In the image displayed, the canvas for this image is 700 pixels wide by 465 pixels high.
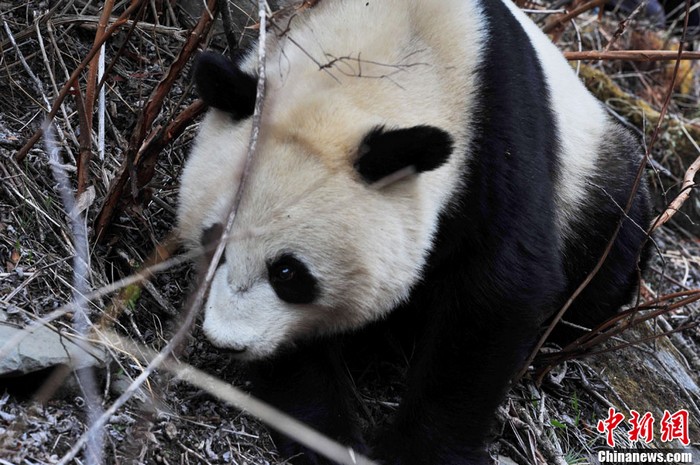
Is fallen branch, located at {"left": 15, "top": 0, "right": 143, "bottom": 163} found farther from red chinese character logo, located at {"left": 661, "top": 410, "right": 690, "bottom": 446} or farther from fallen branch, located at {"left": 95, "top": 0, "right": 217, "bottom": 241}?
red chinese character logo, located at {"left": 661, "top": 410, "right": 690, "bottom": 446}

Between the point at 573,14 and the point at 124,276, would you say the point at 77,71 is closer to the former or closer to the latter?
the point at 124,276

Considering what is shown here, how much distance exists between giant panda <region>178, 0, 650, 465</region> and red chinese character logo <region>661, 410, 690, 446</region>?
1286 mm

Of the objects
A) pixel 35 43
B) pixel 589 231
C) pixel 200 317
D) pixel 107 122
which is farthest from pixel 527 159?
pixel 35 43

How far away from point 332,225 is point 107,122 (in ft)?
6.16

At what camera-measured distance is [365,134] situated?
311cm

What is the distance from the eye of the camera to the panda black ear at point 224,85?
3105mm

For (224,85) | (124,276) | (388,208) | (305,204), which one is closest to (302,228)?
(305,204)

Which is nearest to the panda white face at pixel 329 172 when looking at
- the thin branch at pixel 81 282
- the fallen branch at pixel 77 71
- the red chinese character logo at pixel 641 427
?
the thin branch at pixel 81 282

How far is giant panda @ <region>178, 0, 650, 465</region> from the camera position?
10.2 feet

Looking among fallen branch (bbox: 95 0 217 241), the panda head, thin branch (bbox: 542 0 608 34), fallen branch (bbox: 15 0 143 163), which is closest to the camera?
the panda head

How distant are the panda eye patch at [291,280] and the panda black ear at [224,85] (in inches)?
24.9

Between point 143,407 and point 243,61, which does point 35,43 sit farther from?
point 143,407

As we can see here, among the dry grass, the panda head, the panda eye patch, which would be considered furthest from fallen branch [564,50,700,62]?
the panda eye patch

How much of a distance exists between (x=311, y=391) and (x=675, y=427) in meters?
2.15
